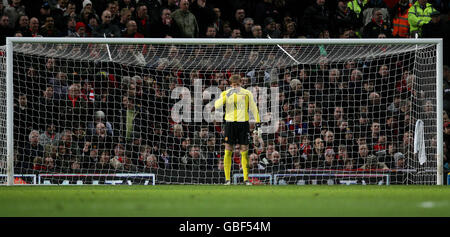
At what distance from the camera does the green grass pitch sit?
5.28 metres

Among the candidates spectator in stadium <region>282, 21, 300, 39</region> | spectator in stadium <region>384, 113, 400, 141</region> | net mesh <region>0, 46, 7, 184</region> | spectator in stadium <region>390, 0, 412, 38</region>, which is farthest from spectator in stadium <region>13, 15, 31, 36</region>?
spectator in stadium <region>390, 0, 412, 38</region>

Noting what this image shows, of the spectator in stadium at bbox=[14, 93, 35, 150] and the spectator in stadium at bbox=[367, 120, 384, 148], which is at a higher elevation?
the spectator in stadium at bbox=[14, 93, 35, 150]

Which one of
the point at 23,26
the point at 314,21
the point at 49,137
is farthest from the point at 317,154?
the point at 23,26

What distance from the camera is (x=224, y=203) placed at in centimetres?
610

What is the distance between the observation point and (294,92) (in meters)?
11.9

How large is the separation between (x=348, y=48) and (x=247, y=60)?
1.68 metres

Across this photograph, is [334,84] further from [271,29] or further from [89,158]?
[89,158]

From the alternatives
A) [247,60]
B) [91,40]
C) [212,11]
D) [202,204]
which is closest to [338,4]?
[212,11]

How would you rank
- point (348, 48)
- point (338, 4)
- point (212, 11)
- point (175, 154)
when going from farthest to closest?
1. point (338, 4)
2. point (212, 11)
3. point (175, 154)
4. point (348, 48)

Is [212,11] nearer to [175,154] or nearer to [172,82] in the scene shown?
[172,82]

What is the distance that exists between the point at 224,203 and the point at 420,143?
18.0ft

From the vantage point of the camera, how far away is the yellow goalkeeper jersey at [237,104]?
998 cm

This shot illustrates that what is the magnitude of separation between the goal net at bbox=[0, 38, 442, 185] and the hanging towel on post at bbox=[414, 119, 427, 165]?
22 millimetres

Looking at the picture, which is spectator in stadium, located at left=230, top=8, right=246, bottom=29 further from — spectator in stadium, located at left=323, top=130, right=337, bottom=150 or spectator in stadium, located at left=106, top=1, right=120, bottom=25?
spectator in stadium, located at left=323, top=130, right=337, bottom=150
